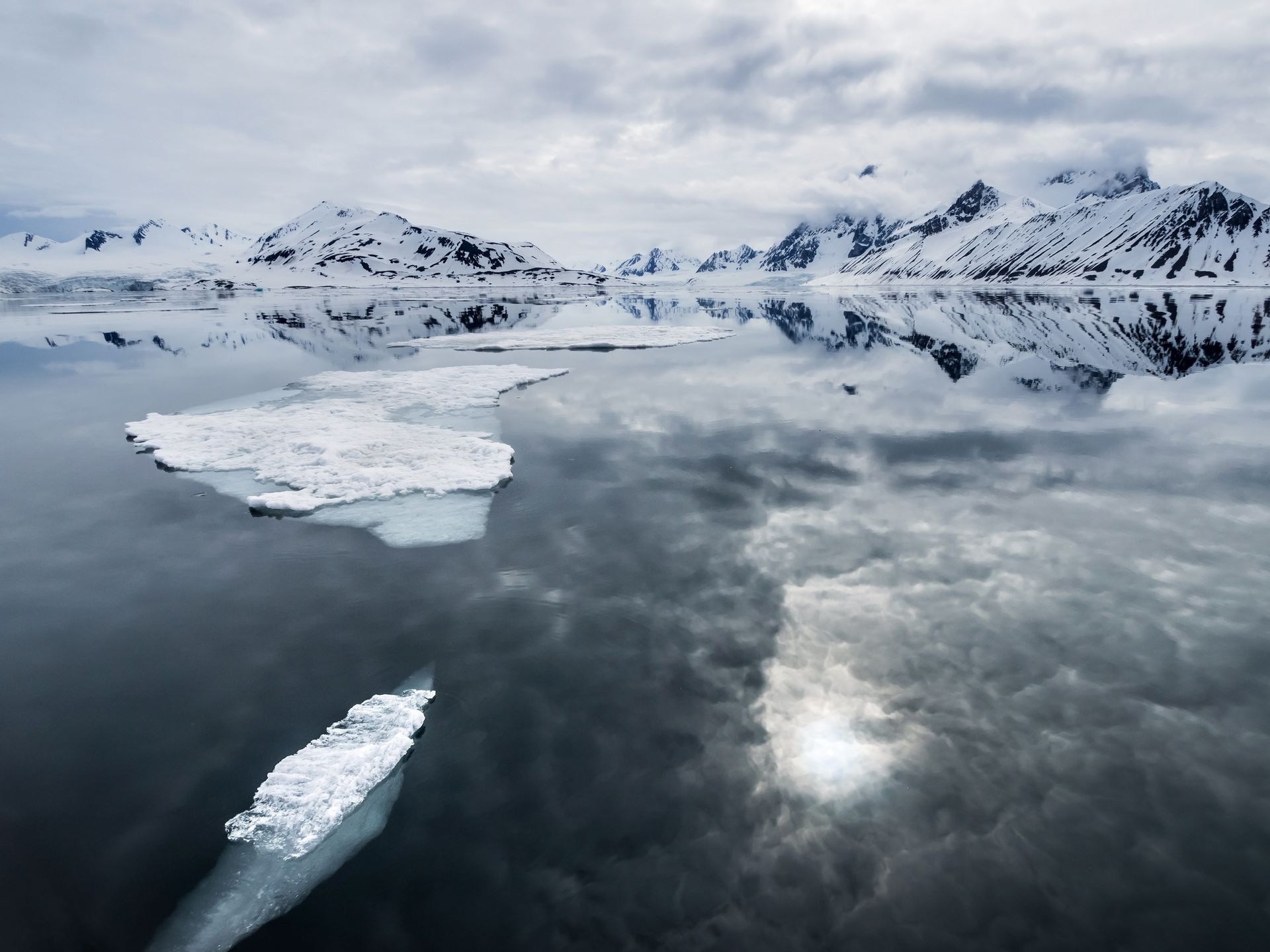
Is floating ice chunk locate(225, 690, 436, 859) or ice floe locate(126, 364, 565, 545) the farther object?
ice floe locate(126, 364, 565, 545)

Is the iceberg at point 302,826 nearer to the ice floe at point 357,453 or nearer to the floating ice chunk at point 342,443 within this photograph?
→ the ice floe at point 357,453

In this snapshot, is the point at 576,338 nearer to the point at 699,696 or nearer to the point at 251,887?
the point at 699,696

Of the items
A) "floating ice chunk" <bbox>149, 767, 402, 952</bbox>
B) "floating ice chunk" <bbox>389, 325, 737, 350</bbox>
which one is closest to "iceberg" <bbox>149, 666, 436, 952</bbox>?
"floating ice chunk" <bbox>149, 767, 402, 952</bbox>

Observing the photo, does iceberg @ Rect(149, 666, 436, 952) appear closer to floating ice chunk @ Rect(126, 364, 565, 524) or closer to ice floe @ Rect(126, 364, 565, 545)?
ice floe @ Rect(126, 364, 565, 545)

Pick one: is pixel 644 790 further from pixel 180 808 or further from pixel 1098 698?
pixel 1098 698

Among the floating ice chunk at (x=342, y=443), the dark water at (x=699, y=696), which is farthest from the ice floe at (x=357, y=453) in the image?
the dark water at (x=699, y=696)

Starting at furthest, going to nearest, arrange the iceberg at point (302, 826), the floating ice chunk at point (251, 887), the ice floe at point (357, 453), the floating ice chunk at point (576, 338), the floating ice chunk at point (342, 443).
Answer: the floating ice chunk at point (576, 338), the floating ice chunk at point (342, 443), the ice floe at point (357, 453), the iceberg at point (302, 826), the floating ice chunk at point (251, 887)
